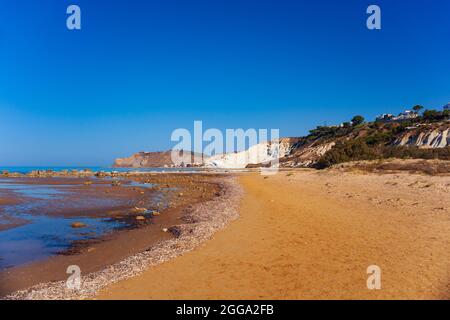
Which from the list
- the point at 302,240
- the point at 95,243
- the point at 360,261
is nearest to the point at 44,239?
the point at 95,243

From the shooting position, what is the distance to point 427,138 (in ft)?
164

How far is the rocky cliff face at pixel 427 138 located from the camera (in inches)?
1859

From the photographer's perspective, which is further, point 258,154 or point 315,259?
point 258,154

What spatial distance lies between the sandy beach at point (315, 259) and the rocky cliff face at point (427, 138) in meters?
39.4

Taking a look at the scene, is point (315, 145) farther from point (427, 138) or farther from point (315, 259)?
point (315, 259)

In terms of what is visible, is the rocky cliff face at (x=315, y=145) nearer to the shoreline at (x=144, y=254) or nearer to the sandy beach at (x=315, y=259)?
the sandy beach at (x=315, y=259)

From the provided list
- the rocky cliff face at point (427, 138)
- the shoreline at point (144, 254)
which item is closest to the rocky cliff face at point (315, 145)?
the rocky cliff face at point (427, 138)

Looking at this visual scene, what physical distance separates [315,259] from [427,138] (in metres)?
50.8

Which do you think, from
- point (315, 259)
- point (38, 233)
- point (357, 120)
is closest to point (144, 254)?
point (315, 259)

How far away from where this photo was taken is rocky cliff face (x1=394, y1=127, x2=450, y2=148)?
47.2 metres

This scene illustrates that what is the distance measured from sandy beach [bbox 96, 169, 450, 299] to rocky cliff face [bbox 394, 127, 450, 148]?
39.4m

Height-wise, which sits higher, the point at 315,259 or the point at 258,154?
the point at 258,154

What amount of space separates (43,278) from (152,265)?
241cm
